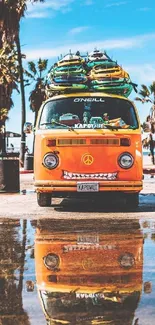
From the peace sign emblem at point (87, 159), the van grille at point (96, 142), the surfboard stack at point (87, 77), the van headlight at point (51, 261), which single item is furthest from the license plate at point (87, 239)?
the surfboard stack at point (87, 77)

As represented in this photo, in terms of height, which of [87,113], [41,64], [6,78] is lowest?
[87,113]

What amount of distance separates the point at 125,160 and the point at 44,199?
1.66 meters

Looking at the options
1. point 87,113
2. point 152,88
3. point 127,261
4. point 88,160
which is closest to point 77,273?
point 127,261

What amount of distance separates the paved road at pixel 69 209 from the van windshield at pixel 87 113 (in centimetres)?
140

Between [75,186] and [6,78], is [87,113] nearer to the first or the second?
[75,186]

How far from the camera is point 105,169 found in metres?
9.42

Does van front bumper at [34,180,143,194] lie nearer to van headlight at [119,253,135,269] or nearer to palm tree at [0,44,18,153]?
van headlight at [119,253,135,269]

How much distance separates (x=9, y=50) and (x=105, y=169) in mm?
27333

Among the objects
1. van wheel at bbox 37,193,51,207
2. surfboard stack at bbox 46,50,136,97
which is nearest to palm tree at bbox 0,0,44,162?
surfboard stack at bbox 46,50,136,97

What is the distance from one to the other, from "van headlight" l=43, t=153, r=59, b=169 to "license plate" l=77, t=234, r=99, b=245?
2631 mm

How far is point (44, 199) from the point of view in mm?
10133

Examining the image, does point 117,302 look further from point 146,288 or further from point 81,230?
point 81,230

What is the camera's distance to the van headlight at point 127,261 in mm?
5193

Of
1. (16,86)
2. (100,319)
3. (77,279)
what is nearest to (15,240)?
(77,279)
